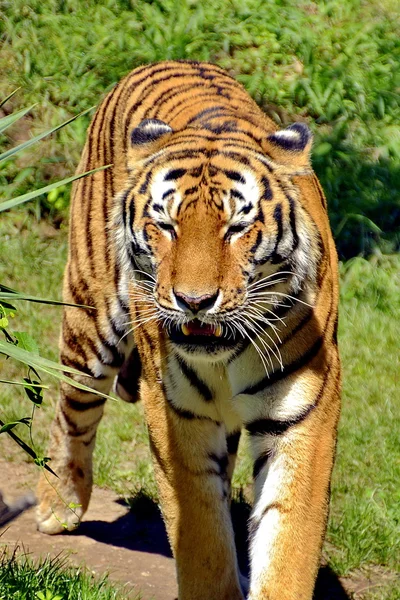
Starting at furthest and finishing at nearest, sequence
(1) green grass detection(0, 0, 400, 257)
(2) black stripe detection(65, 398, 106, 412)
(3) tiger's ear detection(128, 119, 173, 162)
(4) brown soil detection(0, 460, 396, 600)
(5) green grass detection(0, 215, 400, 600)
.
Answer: (1) green grass detection(0, 0, 400, 257), (2) black stripe detection(65, 398, 106, 412), (5) green grass detection(0, 215, 400, 600), (4) brown soil detection(0, 460, 396, 600), (3) tiger's ear detection(128, 119, 173, 162)

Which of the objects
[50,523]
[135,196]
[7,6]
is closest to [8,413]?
[50,523]

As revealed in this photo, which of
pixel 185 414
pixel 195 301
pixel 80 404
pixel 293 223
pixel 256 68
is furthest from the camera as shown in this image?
pixel 256 68

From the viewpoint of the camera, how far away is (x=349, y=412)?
5703 mm

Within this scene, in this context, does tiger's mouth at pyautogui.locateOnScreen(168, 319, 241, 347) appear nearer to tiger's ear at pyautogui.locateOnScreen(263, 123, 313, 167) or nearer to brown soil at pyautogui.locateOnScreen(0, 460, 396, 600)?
tiger's ear at pyautogui.locateOnScreen(263, 123, 313, 167)

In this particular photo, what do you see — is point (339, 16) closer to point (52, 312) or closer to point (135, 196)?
point (52, 312)

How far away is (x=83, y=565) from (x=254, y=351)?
1519 mm

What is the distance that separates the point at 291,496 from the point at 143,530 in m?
1.74

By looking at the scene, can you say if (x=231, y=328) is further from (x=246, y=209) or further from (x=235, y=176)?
(x=235, y=176)

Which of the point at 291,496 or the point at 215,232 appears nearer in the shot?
the point at 215,232

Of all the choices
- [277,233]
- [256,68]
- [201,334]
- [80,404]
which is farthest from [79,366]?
[256,68]

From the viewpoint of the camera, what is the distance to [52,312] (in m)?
6.72

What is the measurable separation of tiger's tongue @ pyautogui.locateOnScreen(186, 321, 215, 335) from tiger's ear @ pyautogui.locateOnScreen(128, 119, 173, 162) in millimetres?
674

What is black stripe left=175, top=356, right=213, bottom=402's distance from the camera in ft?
11.9

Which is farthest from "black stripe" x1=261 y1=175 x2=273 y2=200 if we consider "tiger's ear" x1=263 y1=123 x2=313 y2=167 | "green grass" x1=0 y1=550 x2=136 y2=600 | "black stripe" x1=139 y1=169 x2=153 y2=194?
"green grass" x1=0 y1=550 x2=136 y2=600
